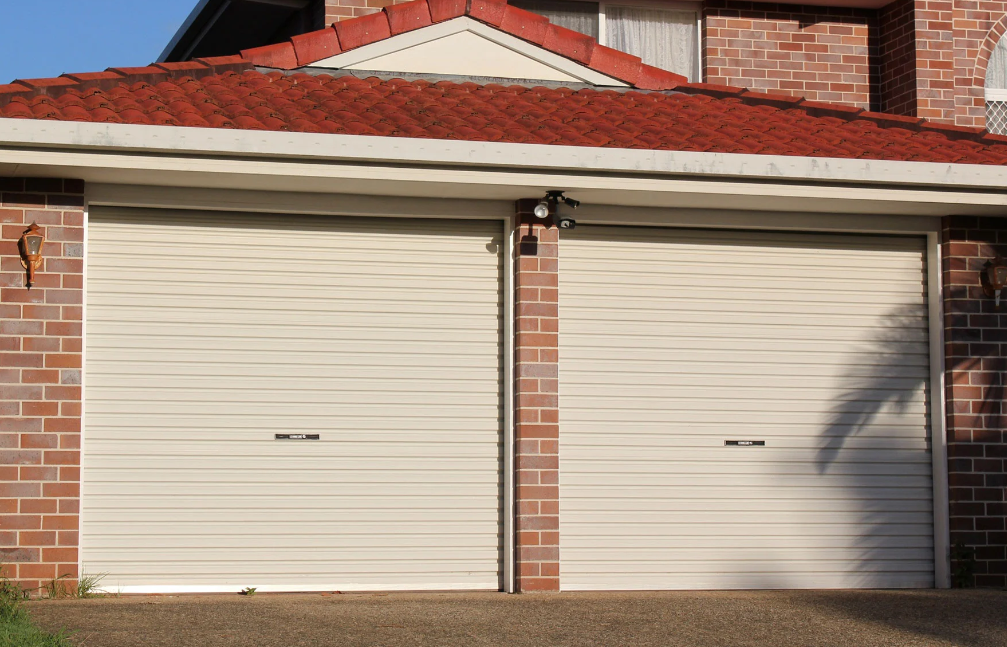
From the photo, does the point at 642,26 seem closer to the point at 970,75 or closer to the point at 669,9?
the point at 669,9

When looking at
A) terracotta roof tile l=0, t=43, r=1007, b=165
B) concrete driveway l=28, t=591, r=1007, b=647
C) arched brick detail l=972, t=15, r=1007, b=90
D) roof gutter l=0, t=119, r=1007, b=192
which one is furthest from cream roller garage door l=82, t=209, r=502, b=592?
arched brick detail l=972, t=15, r=1007, b=90

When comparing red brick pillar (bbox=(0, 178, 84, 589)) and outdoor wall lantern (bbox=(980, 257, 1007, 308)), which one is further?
outdoor wall lantern (bbox=(980, 257, 1007, 308))

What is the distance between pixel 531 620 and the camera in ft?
26.5

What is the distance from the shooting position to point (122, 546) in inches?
365

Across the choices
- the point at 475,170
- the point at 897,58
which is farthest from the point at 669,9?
the point at 475,170

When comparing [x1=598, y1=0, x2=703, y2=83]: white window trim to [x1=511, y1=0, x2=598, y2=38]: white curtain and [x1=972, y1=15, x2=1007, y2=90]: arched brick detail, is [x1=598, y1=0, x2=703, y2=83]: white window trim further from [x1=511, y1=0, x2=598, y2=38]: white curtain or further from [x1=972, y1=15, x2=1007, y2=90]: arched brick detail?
[x1=972, y1=15, x2=1007, y2=90]: arched brick detail

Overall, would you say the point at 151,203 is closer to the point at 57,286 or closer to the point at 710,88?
the point at 57,286

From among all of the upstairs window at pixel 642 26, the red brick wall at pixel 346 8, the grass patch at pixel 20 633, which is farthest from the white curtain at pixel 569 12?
the grass patch at pixel 20 633

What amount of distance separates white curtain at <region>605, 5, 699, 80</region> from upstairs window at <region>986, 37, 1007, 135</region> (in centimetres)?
366

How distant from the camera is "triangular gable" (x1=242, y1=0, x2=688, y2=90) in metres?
11.4

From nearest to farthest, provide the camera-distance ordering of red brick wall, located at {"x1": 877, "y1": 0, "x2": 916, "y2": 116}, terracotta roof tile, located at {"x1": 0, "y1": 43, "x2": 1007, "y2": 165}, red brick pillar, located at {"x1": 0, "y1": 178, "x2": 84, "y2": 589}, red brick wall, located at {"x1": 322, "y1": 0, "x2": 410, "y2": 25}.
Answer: red brick pillar, located at {"x1": 0, "y1": 178, "x2": 84, "y2": 589} < terracotta roof tile, located at {"x1": 0, "y1": 43, "x2": 1007, "y2": 165} < red brick wall, located at {"x1": 322, "y1": 0, "x2": 410, "y2": 25} < red brick wall, located at {"x1": 877, "y1": 0, "x2": 916, "y2": 116}

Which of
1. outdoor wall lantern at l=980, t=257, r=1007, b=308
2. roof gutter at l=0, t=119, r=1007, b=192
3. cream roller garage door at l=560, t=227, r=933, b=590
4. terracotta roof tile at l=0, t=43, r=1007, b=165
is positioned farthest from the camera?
outdoor wall lantern at l=980, t=257, r=1007, b=308

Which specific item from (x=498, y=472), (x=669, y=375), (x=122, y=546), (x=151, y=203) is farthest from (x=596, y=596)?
(x=151, y=203)

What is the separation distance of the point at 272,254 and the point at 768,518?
4.70 meters
